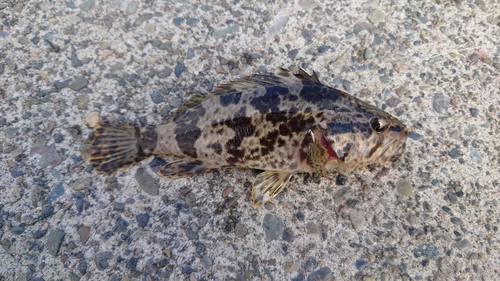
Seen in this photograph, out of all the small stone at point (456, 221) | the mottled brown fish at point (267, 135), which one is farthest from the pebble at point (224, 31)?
the small stone at point (456, 221)

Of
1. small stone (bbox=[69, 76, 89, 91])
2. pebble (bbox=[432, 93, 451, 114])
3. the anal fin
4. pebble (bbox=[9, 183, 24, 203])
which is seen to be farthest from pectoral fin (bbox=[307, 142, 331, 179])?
pebble (bbox=[9, 183, 24, 203])

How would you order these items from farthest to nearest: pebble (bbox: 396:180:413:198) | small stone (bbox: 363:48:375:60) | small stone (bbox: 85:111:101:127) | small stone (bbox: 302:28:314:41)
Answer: small stone (bbox: 302:28:314:41)
small stone (bbox: 363:48:375:60)
small stone (bbox: 85:111:101:127)
pebble (bbox: 396:180:413:198)

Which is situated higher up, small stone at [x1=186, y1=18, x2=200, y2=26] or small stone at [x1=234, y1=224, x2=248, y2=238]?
small stone at [x1=186, y1=18, x2=200, y2=26]

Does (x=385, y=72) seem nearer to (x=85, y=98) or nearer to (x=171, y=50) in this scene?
(x=171, y=50)

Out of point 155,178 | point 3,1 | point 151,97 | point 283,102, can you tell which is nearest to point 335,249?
point 283,102

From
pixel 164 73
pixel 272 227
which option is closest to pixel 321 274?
pixel 272 227

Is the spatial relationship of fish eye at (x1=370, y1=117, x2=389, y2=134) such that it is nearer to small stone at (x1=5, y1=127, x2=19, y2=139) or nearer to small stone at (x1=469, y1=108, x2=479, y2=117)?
small stone at (x1=469, y1=108, x2=479, y2=117)

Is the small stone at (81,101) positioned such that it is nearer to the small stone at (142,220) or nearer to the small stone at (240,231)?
the small stone at (142,220)

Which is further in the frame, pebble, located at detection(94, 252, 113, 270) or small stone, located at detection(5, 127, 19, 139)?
small stone, located at detection(5, 127, 19, 139)
